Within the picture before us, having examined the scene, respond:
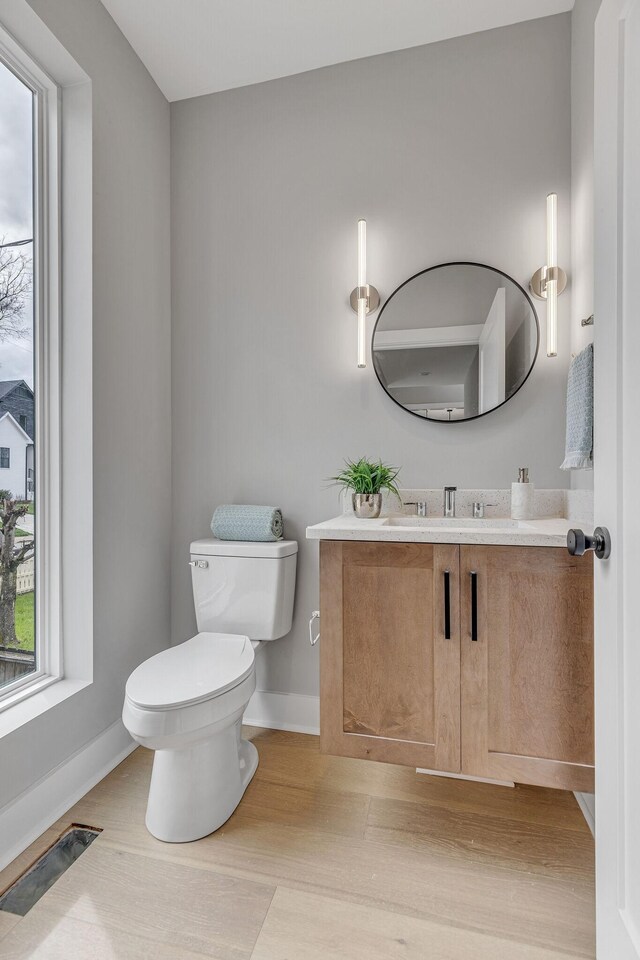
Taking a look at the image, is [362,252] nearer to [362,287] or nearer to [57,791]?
[362,287]

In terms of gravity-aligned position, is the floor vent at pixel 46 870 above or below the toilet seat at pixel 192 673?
below

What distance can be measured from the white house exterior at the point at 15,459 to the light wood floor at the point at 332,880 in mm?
1006

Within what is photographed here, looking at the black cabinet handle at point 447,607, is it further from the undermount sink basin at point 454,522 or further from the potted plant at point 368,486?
the potted plant at point 368,486

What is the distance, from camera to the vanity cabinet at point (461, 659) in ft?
4.19

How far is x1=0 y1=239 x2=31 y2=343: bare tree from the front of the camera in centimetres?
152

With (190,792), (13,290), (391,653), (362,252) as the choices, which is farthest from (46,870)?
(362,252)

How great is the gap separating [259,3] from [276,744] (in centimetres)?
266

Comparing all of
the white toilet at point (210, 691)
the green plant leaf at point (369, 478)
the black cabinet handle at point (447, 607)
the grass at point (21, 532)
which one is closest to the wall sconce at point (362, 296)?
the green plant leaf at point (369, 478)

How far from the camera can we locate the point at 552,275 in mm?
1725

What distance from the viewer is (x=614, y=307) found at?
915 mm

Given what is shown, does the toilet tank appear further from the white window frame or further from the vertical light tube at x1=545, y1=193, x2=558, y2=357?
the vertical light tube at x1=545, y1=193, x2=558, y2=357

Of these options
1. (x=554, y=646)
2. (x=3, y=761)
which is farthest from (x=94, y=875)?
(x=554, y=646)

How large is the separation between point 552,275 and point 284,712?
1930 millimetres

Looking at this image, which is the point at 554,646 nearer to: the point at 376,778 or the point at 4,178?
the point at 376,778
